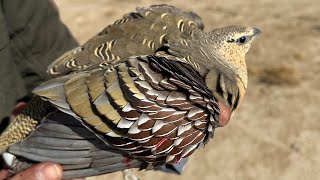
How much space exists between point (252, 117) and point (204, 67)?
2841 millimetres

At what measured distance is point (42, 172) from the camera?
2.39m

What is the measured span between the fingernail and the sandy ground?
8.55ft

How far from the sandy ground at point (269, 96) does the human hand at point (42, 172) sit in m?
2.59

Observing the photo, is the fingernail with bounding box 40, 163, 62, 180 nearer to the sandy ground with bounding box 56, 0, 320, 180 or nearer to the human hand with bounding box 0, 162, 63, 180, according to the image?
the human hand with bounding box 0, 162, 63, 180

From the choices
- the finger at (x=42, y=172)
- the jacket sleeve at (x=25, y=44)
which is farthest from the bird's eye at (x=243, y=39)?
the finger at (x=42, y=172)

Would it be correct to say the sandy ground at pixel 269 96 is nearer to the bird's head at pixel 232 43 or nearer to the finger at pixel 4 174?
the bird's head at pixel 232 43

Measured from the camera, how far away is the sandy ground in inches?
196

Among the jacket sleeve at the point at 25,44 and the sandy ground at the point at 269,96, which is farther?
the sandy ground at the point at 269,96

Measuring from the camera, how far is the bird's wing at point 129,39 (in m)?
2.59

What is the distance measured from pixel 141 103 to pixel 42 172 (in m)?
0.51

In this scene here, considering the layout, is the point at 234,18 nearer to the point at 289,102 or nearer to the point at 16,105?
the point at 289,102

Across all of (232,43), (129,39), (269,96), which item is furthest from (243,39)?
(269,96)

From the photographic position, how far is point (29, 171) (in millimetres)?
2453

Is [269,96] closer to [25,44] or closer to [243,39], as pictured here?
[243,39]
